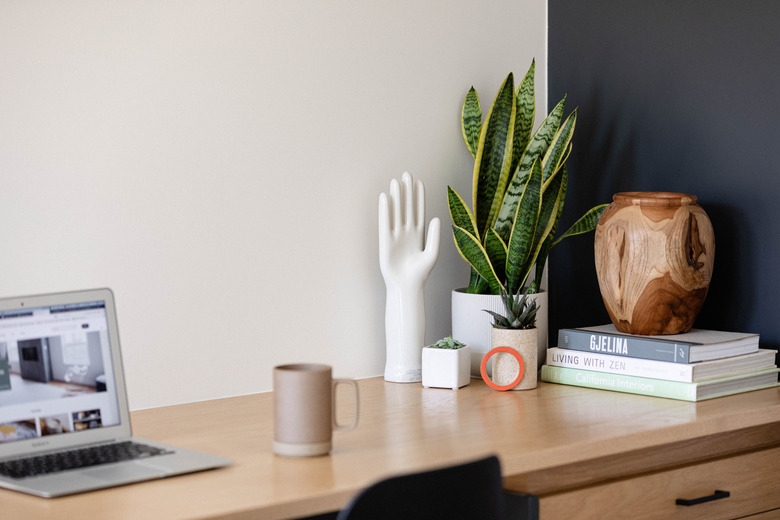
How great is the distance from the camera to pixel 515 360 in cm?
173

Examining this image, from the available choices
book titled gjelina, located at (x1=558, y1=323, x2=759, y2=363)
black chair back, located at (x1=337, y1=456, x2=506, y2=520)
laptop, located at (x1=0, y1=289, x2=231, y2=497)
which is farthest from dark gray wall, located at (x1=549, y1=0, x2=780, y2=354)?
laptop, located at (x1=0, y1=289, x2=231, y2=497)

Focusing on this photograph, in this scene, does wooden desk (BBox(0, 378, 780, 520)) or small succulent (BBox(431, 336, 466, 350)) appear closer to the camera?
wooden desk (BBox(0, 378, 780, 520))

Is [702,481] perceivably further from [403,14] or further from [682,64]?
[403,14]

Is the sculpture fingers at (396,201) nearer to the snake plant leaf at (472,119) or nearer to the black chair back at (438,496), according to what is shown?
the snake plant leaf at (472,119)

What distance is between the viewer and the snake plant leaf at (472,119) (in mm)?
1993

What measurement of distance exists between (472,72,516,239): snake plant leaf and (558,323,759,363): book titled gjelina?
1.03 ft

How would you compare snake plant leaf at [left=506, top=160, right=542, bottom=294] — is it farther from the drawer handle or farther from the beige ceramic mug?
the beige ceramic mug

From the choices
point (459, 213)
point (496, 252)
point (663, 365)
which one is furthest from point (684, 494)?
point (459, 213)

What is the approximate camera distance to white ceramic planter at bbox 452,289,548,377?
1.86 meters

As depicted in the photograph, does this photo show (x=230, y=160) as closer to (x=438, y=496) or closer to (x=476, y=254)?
(x=476, y=254)

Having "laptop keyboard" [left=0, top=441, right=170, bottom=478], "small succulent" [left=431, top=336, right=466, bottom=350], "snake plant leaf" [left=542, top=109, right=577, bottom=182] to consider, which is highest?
"snake plant leaf" [left=542, top=109, right=577, bottom=182]

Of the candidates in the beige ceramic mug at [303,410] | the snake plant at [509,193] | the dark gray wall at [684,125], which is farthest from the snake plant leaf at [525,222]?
the beige ceramic mug at [303,410]

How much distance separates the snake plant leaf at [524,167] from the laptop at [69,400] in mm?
852

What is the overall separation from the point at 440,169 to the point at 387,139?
0.15 m
